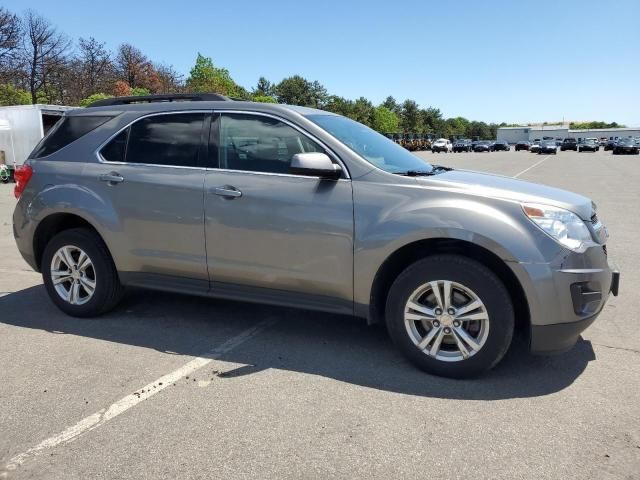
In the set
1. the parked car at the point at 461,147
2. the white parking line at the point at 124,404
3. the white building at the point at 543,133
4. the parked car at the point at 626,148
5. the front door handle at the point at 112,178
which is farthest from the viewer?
the white building at the point at 543,133

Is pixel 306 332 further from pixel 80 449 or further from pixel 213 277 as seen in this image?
pixel 80 449

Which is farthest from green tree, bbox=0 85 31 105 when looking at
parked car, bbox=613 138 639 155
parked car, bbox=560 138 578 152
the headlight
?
parked car, bbox=560 138 578 152

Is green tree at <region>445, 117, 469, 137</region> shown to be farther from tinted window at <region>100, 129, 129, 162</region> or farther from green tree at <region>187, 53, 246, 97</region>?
tinted window at <region>100, 129, 129, 162</region>

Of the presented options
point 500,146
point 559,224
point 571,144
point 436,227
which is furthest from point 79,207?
point 571,144

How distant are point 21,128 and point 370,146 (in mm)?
19572

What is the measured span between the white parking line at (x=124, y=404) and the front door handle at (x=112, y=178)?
1.60m

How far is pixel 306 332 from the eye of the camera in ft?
14.5

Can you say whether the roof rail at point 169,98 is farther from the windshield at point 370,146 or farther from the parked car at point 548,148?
the parked car at point 548,148

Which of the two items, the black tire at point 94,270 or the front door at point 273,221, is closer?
the front door at point 273,221

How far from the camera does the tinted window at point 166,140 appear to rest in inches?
169

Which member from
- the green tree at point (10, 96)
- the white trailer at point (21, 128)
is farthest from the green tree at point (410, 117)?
the white trailer at point (21, 128)

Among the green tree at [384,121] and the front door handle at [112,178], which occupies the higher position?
the green tree at [384,121]

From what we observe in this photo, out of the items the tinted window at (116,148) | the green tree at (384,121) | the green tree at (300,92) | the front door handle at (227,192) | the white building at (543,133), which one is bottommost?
the front door handle at (227,192)

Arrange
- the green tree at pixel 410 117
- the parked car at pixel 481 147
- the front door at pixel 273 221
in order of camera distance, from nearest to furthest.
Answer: the front door at pixel 273 221 < the parked car at pixel 481 147 < the green tree at pixel 410 117
